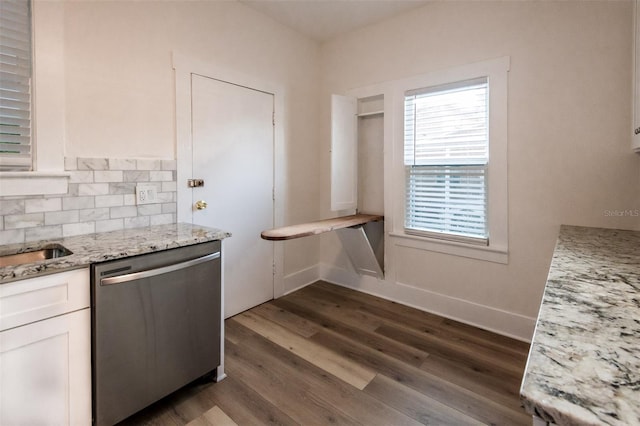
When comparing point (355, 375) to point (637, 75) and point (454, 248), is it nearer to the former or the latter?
point (454, 248)

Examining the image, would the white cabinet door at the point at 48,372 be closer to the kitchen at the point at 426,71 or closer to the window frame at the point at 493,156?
the kitchen at the point at 426,71

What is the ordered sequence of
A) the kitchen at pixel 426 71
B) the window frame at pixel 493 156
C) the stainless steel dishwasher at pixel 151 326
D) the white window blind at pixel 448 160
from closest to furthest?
the stainless steel dishwasher at pixel 151 326 < the kitchen at pixel 426 71 < the window frame at pixel 493 156 < the white window blind at pixel 448 160

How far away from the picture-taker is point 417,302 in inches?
117

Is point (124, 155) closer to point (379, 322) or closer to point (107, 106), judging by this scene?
point (107, 106)

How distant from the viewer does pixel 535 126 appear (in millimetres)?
2314

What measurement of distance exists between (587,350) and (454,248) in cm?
220

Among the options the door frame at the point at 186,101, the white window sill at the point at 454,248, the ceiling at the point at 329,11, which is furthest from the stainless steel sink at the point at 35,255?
the white window sill at the point at 454,248

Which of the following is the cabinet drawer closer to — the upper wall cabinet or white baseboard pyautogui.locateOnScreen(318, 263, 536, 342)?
white baseboard pyautogui.locateOnScreen(318, 263, 536, 342)

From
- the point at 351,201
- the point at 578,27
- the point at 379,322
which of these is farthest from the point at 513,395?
the point at 578,27

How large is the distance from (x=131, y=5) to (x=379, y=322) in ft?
9.74

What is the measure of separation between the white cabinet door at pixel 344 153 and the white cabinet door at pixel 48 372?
214 centimetres

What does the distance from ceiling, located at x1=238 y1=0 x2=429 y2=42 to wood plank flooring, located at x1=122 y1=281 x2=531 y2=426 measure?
277cm

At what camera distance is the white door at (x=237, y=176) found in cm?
250

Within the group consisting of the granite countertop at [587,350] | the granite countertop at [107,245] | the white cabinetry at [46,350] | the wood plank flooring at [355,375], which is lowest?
the wood plank flooring at [355,375]
